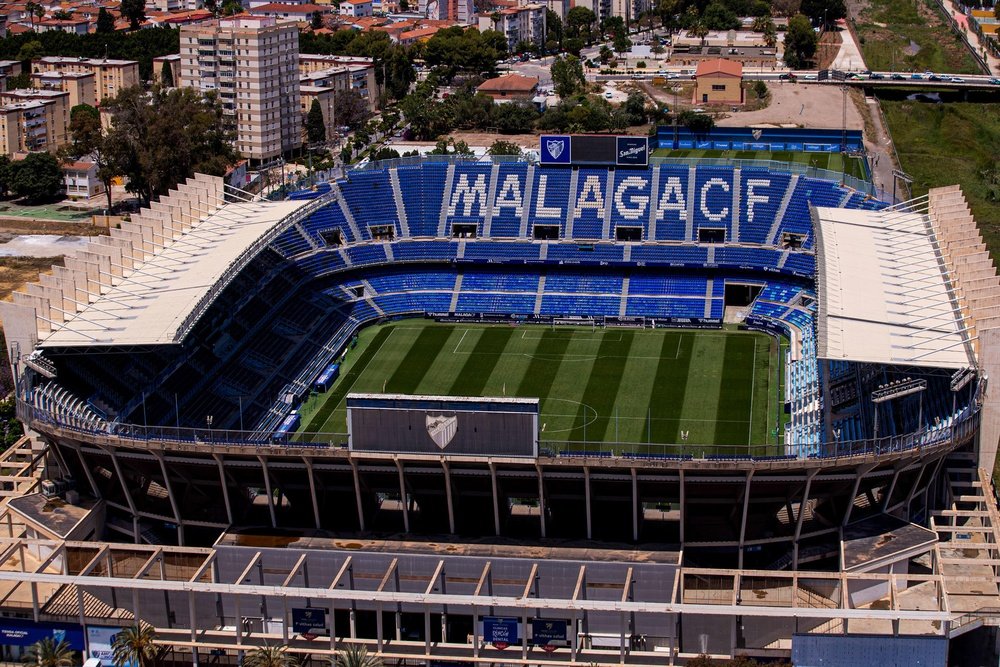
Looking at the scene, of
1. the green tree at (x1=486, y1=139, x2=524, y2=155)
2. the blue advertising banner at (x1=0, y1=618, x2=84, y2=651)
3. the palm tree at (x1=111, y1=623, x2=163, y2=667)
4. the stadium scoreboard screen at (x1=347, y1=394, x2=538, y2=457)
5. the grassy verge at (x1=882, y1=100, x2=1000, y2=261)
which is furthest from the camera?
the grassy verge at (x1=882, y1=100, x2=1000, y2=261)

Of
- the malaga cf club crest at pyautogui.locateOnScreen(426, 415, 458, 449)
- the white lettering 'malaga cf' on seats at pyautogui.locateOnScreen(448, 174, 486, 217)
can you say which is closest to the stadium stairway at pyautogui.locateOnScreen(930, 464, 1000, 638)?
the malaga cf club crest at pyautogui.locateOnScreen(426, 415, 458, 449)

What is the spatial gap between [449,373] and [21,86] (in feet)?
345

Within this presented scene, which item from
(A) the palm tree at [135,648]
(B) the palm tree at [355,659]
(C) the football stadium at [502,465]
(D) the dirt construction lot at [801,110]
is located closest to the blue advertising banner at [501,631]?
(C) the football stadium at [502,465]

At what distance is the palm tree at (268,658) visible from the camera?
5822 centimetres

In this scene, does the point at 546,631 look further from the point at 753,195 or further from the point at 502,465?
the point at 753,195

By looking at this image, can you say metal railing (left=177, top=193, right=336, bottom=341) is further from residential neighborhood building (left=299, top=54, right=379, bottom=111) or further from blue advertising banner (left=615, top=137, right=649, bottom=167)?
residential neighborhood building (left=299, top=54, right=379, bottom=111)

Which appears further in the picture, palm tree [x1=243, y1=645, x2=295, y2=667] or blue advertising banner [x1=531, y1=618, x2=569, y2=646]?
blue advertising banner [x1=531, y1=618, x2=569, y2=646]

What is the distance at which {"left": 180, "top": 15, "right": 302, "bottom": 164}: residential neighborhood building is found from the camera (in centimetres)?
15688

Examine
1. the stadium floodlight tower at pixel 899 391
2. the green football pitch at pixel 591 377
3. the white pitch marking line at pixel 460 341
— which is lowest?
the green football pitch at pixel 591 377

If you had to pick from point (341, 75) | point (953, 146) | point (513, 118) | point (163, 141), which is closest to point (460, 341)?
point (163, 141)

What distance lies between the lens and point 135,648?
59.5m

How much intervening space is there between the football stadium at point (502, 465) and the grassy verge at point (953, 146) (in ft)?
124

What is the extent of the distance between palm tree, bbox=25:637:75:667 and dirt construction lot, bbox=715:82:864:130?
118775 millimetres

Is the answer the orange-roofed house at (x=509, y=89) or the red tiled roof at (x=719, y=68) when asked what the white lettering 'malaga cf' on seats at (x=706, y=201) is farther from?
the red tiled roof at (x=719, y=68)
